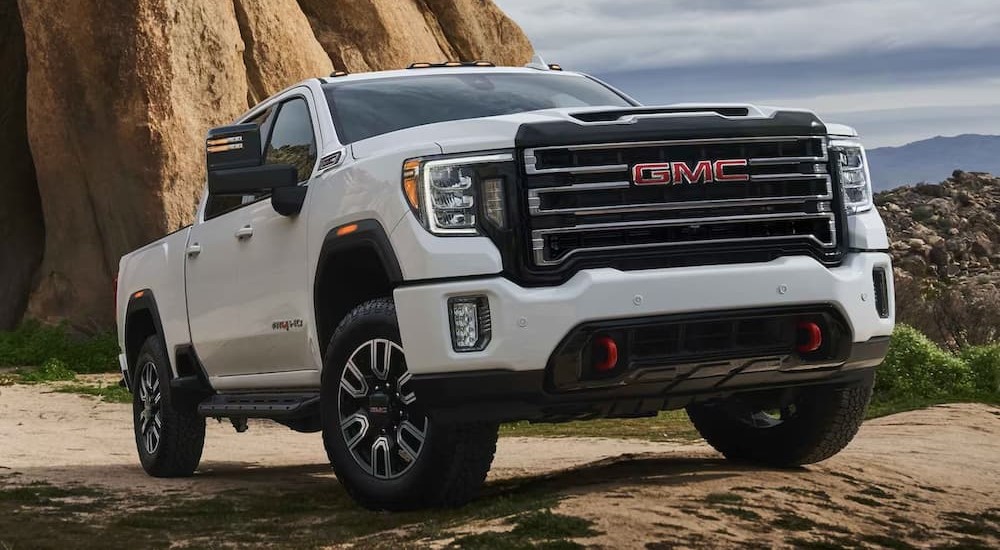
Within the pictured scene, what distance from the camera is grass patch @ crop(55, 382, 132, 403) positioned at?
16.5m

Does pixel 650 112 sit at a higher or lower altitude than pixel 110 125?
lower

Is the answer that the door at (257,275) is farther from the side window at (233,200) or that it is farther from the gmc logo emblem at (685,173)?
the gmc logo emblem at (685,173)

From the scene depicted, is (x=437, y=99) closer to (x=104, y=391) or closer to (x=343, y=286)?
(x=343, y=286)

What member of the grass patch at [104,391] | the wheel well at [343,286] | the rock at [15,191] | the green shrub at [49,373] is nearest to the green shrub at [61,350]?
the green shrub at [49,373]

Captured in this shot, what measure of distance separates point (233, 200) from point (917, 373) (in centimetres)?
814

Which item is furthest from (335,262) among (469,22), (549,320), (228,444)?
(469,22)

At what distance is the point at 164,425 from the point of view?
965cm

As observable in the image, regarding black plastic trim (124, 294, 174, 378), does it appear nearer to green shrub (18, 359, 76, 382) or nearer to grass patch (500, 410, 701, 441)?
grass patch (500, 410, 701, 441)

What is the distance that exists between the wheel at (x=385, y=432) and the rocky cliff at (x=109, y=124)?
1452 centimetres

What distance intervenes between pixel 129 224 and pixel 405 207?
15599 mm

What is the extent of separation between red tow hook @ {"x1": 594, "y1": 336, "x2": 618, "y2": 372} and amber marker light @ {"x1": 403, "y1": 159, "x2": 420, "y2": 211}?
0.93m

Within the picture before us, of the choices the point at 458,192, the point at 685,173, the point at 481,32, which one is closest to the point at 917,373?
the point at 685,173

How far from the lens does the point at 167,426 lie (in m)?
9.64

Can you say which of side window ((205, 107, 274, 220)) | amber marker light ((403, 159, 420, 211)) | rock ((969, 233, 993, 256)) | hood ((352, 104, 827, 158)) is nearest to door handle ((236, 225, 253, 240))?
side window ((205, 107, 274, 220))
